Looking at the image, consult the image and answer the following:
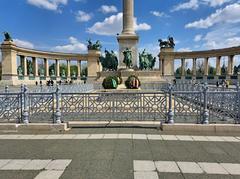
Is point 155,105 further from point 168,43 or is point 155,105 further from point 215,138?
point 168,43

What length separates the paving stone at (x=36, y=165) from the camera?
15.4 feet

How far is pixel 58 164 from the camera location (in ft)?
16.1

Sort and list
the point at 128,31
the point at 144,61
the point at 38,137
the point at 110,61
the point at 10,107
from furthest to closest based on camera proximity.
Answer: the point at 110,61 < the point at 144,61 < the point at 128,31 < the point at 10,107 < the point at 38,137

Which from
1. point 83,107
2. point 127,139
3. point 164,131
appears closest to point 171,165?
point 127,139

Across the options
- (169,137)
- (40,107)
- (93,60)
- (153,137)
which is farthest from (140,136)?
(93,60)

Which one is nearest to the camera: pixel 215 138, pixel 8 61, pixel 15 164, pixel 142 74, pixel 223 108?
pixel 15 164

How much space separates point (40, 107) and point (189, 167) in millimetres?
6158

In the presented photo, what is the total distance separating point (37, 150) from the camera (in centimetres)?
588

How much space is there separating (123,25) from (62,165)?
37.2 m

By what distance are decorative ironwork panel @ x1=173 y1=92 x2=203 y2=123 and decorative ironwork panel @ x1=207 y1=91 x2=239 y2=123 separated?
0.63 m

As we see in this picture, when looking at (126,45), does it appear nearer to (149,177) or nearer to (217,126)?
(217,126)

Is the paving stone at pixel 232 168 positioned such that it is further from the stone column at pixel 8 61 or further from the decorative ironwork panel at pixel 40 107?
the stone column at pixel 8 61

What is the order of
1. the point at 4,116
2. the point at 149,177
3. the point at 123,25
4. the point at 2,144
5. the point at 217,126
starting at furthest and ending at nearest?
the point at 123,25
the point at 4,116
the point at 217,126
the point at 2,144
the point at 149,177

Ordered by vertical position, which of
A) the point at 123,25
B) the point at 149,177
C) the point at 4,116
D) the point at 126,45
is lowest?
the point at 149,177
